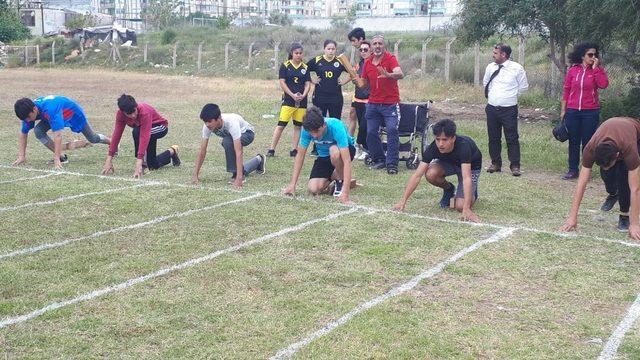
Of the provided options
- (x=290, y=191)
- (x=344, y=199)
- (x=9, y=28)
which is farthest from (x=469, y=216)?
(x=9, y=28)

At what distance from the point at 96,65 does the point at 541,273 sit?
158 feet

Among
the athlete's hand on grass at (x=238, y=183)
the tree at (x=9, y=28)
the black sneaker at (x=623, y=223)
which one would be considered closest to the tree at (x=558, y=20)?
the black sneaker at (x=623, y=223)

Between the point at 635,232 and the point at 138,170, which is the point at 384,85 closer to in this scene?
the point at 138,170

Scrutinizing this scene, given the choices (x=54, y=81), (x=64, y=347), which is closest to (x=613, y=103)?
(x=64, y=347)

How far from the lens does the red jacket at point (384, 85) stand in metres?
11.1

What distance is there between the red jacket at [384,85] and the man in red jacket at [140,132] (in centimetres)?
311

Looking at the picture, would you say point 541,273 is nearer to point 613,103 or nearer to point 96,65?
point 613,103

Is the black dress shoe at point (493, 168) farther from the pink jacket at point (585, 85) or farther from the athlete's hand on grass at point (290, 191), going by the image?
the athlete's hand on grass at point (290, 191)

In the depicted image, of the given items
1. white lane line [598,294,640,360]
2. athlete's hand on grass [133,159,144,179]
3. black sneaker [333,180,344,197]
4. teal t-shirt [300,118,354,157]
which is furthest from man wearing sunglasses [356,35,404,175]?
white lane line [598,294,640,360]

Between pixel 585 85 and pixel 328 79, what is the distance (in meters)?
3.94

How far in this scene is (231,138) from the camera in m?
10.4

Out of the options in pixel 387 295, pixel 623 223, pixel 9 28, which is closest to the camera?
pixel 387 295

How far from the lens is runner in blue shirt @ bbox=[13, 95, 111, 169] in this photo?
35.4ft

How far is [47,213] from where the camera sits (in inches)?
328
